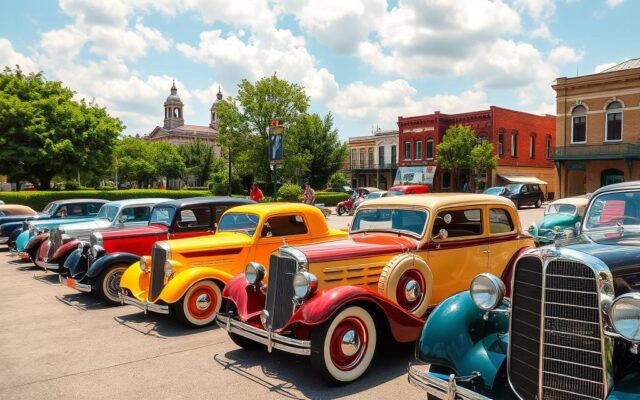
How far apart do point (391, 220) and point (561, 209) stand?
35.9ft

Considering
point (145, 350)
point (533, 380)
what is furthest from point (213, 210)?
point (533, 380)

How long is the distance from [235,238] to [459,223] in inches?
138

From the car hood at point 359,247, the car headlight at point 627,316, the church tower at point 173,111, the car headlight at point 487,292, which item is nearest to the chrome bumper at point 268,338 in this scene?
the car hood at point 359,247

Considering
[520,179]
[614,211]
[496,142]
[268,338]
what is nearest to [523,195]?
[496,142]

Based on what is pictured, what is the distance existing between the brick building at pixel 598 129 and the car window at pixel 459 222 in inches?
1166

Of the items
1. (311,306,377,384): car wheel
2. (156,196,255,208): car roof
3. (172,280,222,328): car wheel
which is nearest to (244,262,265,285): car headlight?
(311,306,377,384): car wheel

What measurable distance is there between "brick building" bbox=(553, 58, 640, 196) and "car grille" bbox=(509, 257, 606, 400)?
32587 millimetres

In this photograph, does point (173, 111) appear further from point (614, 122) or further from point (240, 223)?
point (240, 223)

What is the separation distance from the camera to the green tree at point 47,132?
27.0 m

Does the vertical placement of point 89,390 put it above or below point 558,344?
below

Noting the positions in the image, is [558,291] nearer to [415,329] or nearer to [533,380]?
[533,380]

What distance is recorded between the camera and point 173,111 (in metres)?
124

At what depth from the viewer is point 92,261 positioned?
29.9ft

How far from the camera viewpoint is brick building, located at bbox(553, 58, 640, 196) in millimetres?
31203
